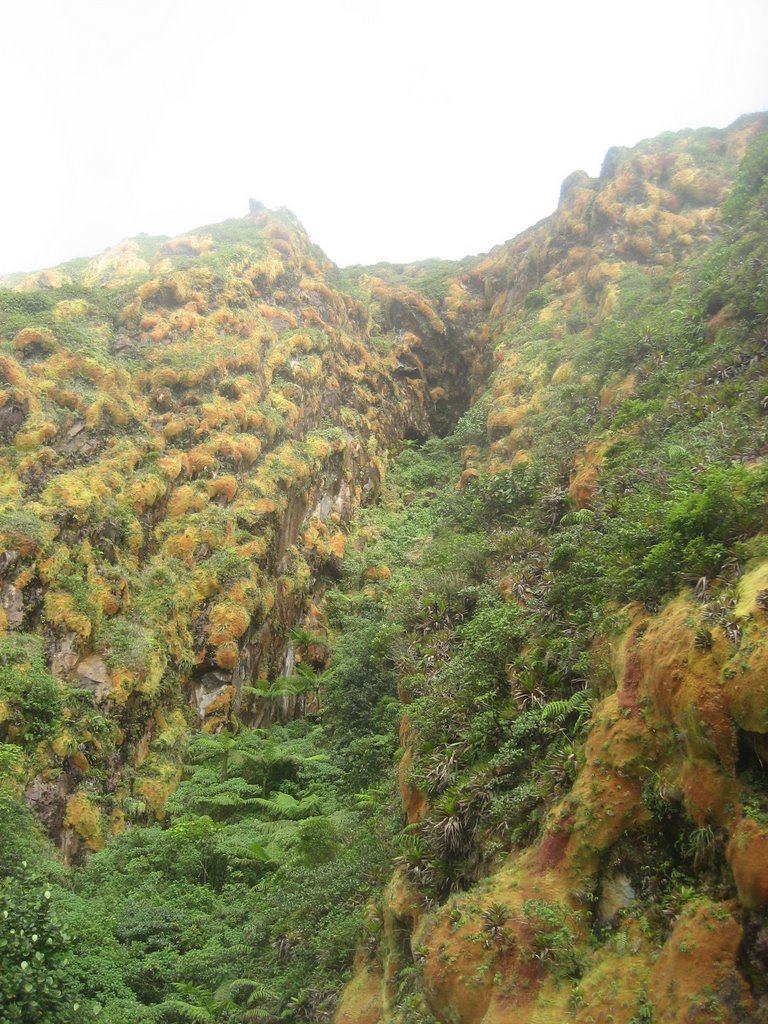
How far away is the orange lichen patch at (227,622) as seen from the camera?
57.6 feet

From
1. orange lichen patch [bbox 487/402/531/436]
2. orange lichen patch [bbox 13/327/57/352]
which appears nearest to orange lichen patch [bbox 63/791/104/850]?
orange lichen patch [bbox 13/327/57/352]

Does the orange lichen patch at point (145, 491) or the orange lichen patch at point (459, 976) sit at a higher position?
the orange lichen patch at point (145, 491)

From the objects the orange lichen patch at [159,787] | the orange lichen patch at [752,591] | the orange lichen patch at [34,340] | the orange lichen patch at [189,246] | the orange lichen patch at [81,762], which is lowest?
the orange lichen patch at [159,787]

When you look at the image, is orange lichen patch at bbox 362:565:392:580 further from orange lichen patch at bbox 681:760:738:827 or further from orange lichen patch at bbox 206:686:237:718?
orange lichen patch at bbox 681:760:738:827

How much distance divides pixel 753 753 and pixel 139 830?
10.9m

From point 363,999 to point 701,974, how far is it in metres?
4.56

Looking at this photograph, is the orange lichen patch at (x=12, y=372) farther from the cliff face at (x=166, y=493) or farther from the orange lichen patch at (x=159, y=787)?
the orange lichen patch at (x=159, y=787)

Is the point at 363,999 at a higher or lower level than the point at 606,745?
lower

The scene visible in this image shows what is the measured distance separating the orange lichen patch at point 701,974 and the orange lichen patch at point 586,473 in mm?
9986

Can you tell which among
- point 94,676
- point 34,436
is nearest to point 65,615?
point 94,676

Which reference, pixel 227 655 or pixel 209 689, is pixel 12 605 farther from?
pixel 227 655

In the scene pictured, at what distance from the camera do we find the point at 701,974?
4.54 meters

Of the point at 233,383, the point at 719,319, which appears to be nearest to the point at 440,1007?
the point at 719,319

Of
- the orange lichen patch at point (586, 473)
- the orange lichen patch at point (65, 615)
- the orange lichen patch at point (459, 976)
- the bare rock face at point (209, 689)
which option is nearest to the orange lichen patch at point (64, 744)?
the orange lichen patch at point (65, 615)
